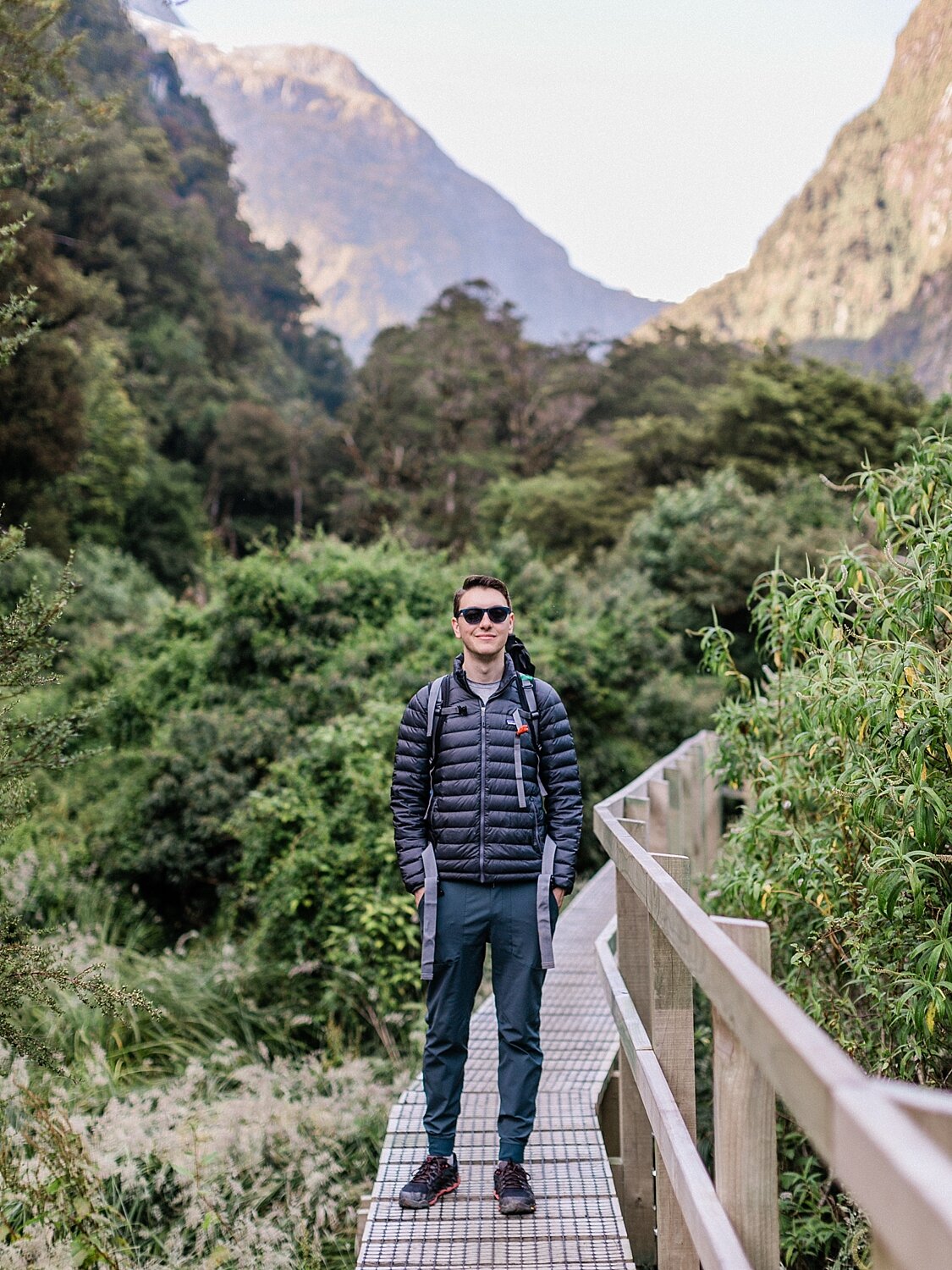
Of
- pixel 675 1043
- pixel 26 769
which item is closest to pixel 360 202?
pixel 26 769

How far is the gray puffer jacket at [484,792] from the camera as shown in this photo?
3.34 meters

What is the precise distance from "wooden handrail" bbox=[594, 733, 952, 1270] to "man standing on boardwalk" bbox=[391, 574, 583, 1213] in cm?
29

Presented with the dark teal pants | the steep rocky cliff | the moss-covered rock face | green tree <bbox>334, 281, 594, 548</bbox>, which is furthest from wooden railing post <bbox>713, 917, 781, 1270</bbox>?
the steep rocky cliff

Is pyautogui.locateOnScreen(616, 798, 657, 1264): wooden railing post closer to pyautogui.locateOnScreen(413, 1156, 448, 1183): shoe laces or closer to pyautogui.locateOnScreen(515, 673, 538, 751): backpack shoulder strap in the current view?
pyautogui.locateOnScreen(515, 673, 538, 751): backpack shoulder strap

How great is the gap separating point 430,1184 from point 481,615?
1802mm

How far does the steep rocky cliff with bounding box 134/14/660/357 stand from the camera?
124 metres

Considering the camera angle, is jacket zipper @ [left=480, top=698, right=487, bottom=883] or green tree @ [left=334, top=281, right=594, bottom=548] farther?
green tree @ [left=334, top=281, right=594, bottom=548]

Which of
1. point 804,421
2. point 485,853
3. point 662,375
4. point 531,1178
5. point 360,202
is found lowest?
point 531,1178

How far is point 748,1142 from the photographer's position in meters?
1.98

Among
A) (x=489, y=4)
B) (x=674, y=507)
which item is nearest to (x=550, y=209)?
(x=489, y=4)

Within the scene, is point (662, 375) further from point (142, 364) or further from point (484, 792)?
point (484, 792)

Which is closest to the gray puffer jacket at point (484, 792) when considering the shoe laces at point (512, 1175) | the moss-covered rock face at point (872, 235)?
the shoe laces at point (512, 1175)

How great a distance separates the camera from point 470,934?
337cm

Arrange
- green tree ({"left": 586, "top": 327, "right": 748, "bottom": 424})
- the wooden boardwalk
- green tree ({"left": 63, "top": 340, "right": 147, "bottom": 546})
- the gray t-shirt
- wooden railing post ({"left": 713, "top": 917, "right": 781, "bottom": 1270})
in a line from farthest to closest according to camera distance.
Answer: green tree ({"left": 586, "top": 327, "right": 748, "bottom": 424})
green tree ({"left": 63, "top": 340, "right": 147, "bottom": 546})
the gray t-shirt
the wooden boardwalk
wooden railing post ({"left": 713, "top": 917, "right": 781, "bottom": 1270})
